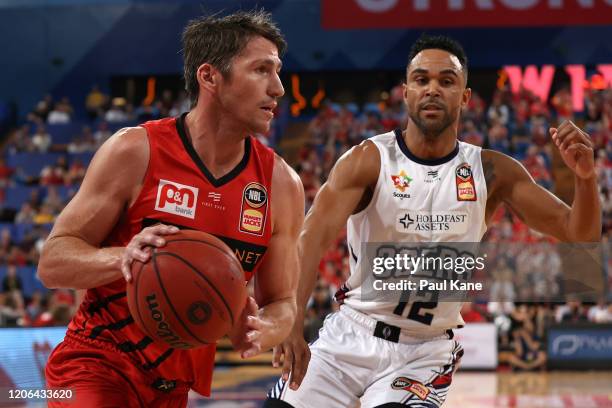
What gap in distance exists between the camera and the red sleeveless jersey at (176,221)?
3154mm

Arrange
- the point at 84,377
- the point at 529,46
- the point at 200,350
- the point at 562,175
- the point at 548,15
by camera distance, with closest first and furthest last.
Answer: the point at 84,377 → the point at 200,350 → the point at 562,175 → the point at 548,15 → the point at 529,46

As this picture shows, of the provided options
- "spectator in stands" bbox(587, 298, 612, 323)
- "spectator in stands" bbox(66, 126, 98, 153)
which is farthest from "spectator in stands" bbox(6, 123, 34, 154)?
"spectator in stands" bbox(587, 298, 612, 323)

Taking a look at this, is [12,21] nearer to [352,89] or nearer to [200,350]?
[352,89]

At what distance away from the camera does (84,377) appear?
10.1 ft

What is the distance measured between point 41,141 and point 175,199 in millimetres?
16643

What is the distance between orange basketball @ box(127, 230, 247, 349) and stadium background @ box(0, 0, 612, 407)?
5.74m

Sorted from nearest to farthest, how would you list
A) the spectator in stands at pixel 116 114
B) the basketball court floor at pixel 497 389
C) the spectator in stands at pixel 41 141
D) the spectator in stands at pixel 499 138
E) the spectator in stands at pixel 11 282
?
the basketball court floor at pixel 497 389 → the spectator in stands at pixel 11 282 → the spectator in stands at pixel 499 138 → the spectator in stands at pixel 41 141 → the spectator in stands at pixel 116 114

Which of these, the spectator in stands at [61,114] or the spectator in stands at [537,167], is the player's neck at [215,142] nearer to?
the spectator in stands at [537,167]

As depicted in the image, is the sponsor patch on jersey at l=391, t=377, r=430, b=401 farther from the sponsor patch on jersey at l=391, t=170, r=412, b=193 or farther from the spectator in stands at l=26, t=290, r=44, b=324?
the spectator in stands at l=26, t=290, r=44, b=324

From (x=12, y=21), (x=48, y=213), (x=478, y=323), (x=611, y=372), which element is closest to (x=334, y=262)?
(x=478, y=323)

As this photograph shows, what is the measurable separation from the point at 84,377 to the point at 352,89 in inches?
742

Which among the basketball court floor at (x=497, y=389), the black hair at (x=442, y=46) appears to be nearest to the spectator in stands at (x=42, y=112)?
the basketball court floor at (x=497, y=389)

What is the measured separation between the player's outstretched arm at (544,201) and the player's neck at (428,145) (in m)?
0.19

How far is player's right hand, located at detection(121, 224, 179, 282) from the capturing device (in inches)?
105
